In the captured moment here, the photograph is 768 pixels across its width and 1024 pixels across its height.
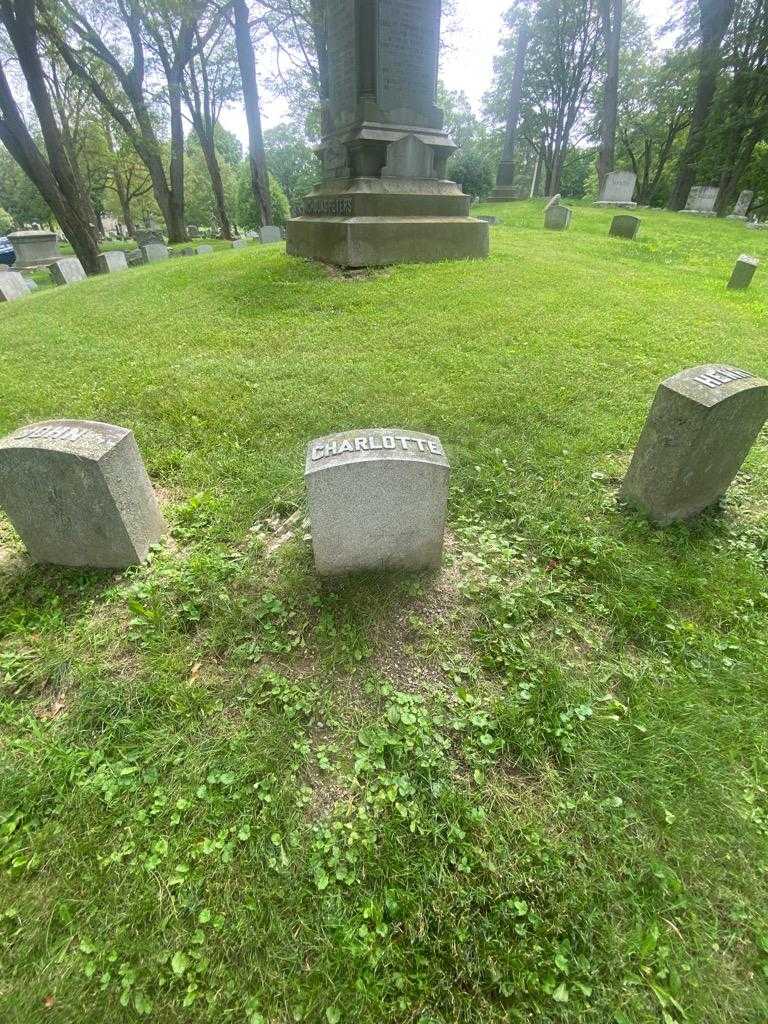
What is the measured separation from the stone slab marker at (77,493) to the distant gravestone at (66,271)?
14881mm

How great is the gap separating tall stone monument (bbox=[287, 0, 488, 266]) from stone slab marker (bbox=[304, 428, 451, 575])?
624 cm

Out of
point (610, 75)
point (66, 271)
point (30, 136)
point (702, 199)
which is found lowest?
point (66, 271)

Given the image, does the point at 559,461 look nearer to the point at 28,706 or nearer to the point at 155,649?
the point at 155,649

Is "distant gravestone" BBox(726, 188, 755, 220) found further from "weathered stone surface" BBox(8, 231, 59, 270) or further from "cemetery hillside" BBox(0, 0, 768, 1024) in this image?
"weathered stone surface" BBox(8, 231, 59, 270)

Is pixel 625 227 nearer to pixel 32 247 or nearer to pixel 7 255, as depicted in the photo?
pixel 32 247

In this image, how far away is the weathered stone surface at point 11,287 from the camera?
1123cm

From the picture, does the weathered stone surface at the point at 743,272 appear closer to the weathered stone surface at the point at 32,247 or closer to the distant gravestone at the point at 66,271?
the distant gravestone at the point at 66,271

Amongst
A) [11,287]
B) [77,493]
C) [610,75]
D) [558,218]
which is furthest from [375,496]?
[610,75]

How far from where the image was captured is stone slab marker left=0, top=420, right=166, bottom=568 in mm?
2398

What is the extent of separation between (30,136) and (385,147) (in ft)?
34.9

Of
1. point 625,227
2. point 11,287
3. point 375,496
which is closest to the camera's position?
point 375,496

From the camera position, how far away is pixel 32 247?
67.4 ft

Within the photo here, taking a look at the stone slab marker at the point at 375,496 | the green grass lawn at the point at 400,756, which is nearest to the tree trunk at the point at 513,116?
the green grass lawn at the point at 400,756

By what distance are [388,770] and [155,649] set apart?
50.2 inches
